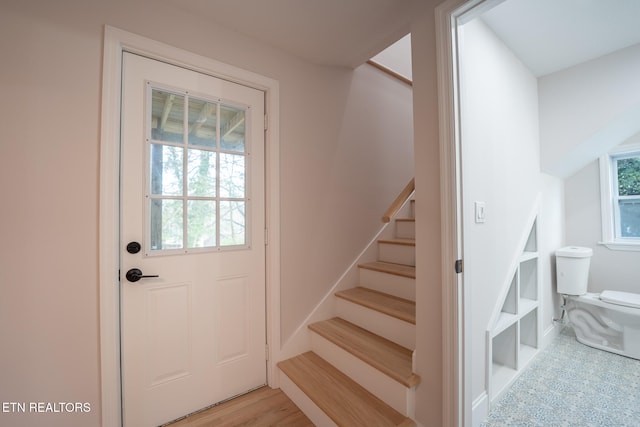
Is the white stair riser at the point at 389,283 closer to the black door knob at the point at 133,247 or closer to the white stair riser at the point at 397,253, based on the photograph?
the white stair riser at the point at 397,253

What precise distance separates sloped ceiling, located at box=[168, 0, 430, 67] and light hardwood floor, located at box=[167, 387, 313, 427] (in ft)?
7.79

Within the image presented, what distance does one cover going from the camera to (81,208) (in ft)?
3.90

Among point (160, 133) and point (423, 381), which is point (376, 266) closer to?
point (423, 381)

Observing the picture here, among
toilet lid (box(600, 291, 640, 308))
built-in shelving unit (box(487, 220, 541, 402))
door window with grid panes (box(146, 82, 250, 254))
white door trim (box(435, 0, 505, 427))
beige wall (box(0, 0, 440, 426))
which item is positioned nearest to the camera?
beige wall (box(0, 0, 440, 426))

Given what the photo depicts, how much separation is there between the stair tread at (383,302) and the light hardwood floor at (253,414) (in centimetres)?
77

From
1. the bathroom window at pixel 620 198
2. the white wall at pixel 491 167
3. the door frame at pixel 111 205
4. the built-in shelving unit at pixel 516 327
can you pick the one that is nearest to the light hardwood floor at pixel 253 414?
the door frame at pixel 111 205

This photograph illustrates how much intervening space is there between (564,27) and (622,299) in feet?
7.38

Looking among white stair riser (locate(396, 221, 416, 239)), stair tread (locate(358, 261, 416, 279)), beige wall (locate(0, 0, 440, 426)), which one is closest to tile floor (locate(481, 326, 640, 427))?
beige wall (locate(0, 0, 440, 426))

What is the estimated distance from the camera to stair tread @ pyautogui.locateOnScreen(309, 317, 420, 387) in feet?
4.37

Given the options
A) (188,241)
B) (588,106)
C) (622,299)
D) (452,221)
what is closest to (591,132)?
(588,106)

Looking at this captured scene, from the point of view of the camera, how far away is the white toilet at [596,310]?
2.10 meters

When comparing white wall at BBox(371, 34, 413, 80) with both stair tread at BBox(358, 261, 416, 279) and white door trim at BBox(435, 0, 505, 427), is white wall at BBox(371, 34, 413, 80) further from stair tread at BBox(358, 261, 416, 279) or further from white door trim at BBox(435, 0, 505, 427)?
stair tread at BBox(358, 261, 416, 279)

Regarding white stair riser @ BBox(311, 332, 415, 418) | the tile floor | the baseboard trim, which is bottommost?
the tile floor

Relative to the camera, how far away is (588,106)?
6.73 ft
